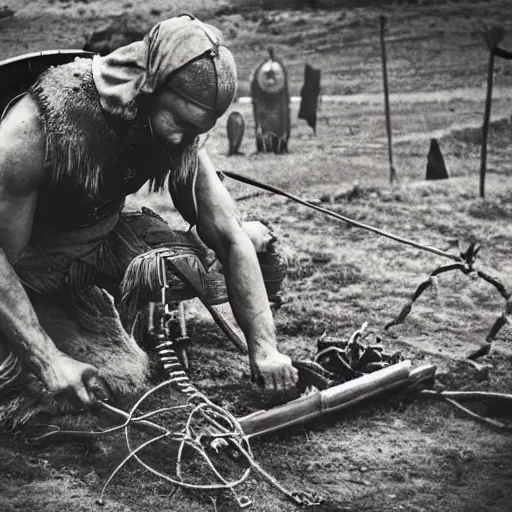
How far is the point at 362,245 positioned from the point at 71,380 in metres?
2.78

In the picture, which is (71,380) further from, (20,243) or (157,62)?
(157,62)

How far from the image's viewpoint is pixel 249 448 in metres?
2.86

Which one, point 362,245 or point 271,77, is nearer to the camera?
point 362,245

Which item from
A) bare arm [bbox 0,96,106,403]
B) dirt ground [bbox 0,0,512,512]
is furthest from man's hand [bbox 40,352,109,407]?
dirt ground [bbox 0,0,512,512]

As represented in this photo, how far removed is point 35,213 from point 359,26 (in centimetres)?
408

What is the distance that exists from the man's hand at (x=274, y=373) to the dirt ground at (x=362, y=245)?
0.49 feet

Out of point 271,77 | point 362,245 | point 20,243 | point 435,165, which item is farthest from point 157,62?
point 271,77

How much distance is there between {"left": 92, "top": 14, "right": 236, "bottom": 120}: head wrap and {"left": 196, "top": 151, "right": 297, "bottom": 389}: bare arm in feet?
1.41

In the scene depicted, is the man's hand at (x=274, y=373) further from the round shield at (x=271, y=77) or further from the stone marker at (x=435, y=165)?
the round shield at (x=271, y=77)

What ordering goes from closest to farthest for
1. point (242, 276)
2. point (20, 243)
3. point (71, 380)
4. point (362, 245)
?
1. point (71, 380)
2. point (20, 243)
3. point (242, 276)
4. point (362, 245)

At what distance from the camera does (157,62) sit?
9.24ft

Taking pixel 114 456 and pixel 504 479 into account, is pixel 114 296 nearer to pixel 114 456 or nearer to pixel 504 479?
pixel 114 456

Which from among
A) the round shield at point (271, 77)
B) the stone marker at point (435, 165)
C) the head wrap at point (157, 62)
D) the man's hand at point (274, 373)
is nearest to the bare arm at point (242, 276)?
the man's hand at point (274, 373)

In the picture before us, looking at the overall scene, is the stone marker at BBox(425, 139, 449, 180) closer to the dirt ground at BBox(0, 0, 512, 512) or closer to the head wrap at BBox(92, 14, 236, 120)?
the dirt ground at BBox(0, 0, 512, 512)
